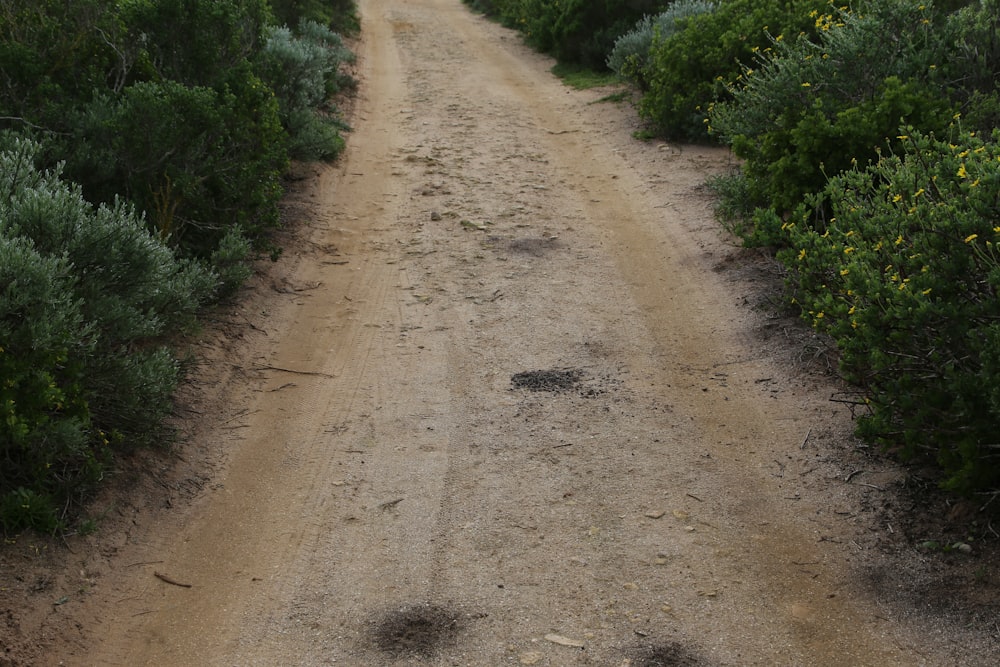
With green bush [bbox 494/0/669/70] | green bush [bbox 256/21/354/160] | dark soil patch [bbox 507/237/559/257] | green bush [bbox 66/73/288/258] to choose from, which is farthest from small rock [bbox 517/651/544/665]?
green bush [bbox 494/0/669/70]

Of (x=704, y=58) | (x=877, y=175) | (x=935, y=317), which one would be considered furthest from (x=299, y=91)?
(x=935, y=317)

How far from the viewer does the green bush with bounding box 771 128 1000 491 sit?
4852 mm

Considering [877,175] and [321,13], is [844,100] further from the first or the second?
[321,13]

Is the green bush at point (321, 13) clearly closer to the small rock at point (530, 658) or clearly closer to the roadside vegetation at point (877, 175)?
the roadside vegetation at point (877, 175)

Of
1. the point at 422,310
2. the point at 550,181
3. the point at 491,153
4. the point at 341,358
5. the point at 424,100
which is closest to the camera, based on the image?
the point at 341,358

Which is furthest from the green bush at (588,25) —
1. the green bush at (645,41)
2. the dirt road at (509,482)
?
the dirt road at (509,482)

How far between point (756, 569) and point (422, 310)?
13.2 ft

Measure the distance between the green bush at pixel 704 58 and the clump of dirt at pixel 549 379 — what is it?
634 cm

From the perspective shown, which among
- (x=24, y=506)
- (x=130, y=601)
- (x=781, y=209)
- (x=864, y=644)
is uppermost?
(x=781, y=209)

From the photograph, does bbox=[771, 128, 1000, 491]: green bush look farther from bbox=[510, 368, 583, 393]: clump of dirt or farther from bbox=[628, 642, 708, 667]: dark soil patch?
bbox=[510, 368, 583, 393]: clump of dirt

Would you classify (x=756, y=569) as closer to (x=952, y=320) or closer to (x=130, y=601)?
(x=952, y=320)

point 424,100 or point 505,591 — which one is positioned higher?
point 424,100

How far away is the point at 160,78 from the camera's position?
854cm

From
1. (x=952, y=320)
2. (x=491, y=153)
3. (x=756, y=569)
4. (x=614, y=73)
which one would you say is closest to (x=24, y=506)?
(x=756, y=569)
